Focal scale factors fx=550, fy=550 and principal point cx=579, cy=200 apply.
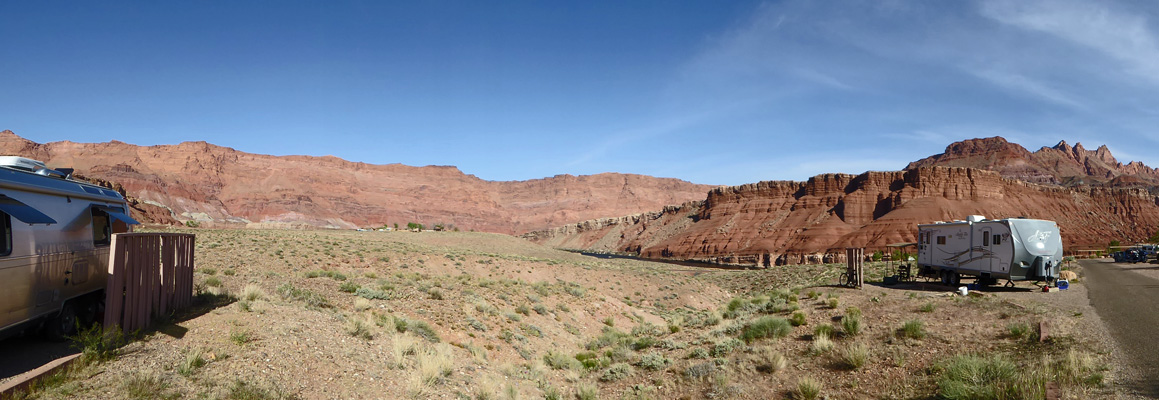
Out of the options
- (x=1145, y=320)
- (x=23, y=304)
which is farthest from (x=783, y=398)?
(x=23, y=304)

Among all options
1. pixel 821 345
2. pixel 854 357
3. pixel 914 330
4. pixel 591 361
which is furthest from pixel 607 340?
pixel 914 330

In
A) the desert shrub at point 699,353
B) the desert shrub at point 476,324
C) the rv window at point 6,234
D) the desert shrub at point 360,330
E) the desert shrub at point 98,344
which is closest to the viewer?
the rv window at point 6,234

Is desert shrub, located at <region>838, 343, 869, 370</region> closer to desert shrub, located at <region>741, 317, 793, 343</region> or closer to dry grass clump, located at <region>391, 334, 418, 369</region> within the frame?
desert shrub, located at <region>741, 317, 793, 343</region>

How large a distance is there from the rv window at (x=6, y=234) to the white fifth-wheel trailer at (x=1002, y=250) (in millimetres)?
24602

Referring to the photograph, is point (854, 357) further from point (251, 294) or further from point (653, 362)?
point (251, 294)

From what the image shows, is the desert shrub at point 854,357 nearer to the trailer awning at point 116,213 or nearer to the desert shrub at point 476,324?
the desert shrub at point 476,324

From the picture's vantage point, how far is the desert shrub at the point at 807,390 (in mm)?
9297

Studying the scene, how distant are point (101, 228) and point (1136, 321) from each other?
19.7 m

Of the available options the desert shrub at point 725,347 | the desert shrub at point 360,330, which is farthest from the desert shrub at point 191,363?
the desert shrub at point 725,347

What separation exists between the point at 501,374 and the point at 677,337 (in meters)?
6.03

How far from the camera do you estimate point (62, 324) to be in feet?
25.8

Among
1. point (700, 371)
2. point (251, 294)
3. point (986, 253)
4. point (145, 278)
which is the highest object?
point (986, 253)

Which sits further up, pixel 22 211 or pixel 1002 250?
pixel 22 211

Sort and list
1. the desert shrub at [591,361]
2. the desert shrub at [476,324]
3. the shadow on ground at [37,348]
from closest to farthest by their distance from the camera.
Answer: the shadow on ground at [37,348]
the desert shrub at [591,361]
the desert shrub at [476,324]
